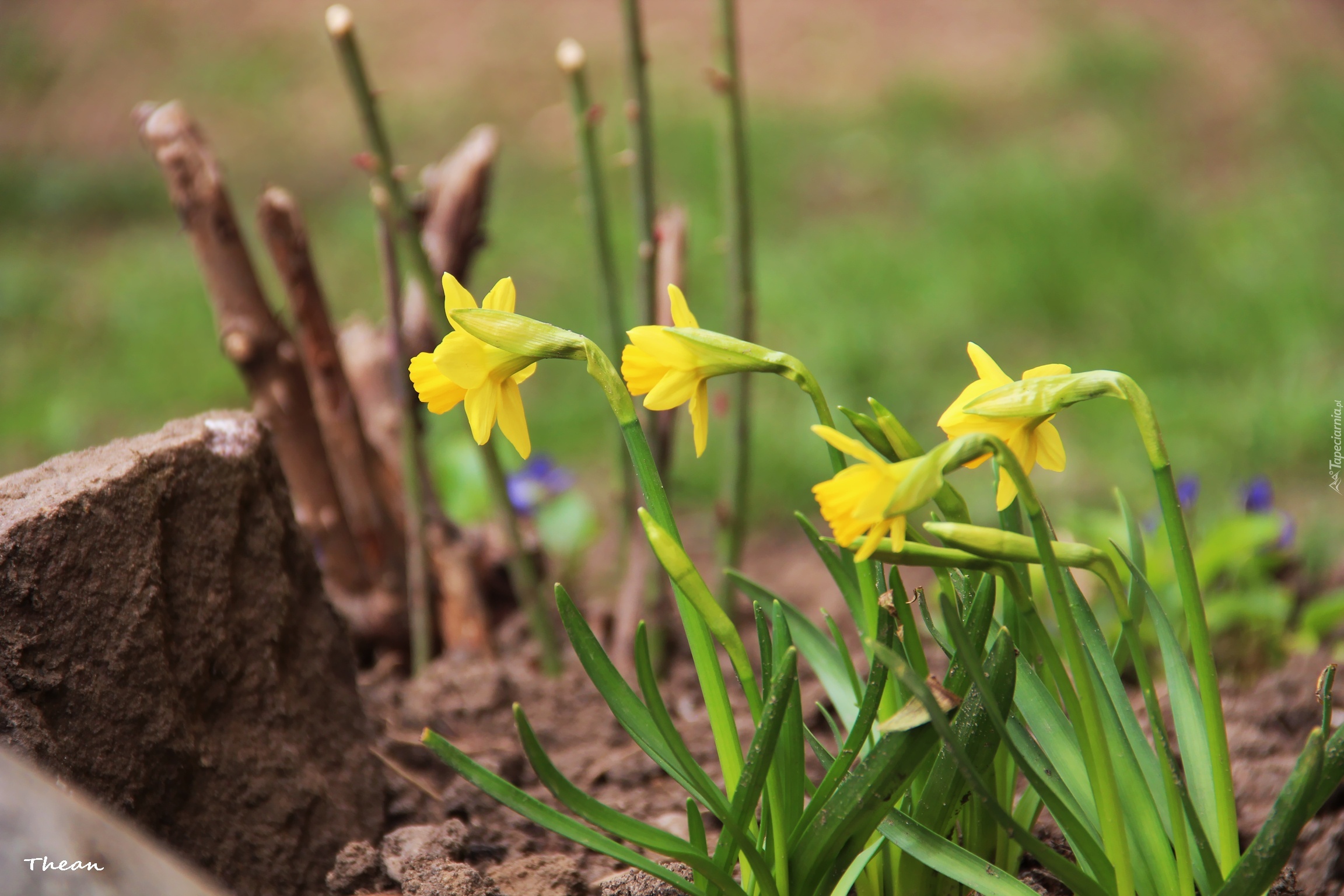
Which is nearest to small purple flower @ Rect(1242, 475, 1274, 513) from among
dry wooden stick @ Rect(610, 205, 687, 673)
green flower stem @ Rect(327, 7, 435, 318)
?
dry wooden stick @ Rect(610, 205, 687, 673)

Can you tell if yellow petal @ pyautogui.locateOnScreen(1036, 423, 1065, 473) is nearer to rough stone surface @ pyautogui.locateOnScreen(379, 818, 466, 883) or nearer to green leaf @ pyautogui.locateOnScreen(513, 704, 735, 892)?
green leaf @ pyautogui.locateOnScreen(513, 704, 735, 892)

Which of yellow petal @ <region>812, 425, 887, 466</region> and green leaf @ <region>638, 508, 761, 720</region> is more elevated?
yellow petal @ <region>812, 425, 887, 466</region>

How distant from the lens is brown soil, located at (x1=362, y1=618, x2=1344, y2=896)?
50.3 inches

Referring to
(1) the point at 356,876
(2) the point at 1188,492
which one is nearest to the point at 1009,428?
(1) the point at 356,876

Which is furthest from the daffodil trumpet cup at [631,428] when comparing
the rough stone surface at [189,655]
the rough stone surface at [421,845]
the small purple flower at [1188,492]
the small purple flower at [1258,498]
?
the small purple flower at [1258,498]

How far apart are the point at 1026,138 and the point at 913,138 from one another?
535 millimetres

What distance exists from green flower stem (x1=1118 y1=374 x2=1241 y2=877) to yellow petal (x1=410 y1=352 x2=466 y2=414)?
580mm

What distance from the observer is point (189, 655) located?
120cm

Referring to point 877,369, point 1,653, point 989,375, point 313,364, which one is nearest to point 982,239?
point 877,369

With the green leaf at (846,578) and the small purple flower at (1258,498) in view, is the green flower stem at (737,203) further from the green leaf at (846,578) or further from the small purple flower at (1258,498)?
the small purple flower at (1258,498)

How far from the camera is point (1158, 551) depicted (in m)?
1.97

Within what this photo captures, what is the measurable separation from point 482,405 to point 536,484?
1433mm

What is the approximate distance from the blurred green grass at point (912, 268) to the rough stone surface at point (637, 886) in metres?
0.85

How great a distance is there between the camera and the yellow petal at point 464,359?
0.91 metres
